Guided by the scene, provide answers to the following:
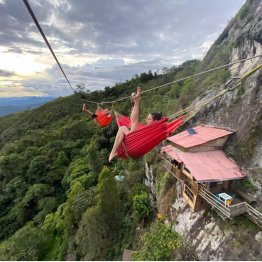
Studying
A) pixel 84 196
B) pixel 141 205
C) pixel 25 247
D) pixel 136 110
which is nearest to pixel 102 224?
pixel 141 205

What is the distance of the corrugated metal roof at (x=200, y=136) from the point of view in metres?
8.15

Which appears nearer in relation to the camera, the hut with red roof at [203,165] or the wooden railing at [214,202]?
the wooden railing at [214,202]

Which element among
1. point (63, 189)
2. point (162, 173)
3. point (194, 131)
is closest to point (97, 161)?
point (63, 189)

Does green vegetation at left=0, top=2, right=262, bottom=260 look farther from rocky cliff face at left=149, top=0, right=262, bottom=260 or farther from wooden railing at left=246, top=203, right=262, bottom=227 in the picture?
wooden railing at left=246, top=203, right=262, bottom=227

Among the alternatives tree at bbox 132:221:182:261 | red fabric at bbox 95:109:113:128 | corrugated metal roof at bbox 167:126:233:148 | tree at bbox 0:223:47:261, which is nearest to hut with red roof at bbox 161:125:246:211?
corrugated metal roof at bbox 167:126:233:148

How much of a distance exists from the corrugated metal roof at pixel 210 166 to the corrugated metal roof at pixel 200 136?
15.1 inches

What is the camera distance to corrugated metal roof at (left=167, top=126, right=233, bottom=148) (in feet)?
26.7

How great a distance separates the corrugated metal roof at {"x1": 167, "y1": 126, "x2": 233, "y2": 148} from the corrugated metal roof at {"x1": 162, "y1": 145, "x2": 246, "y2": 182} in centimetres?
38

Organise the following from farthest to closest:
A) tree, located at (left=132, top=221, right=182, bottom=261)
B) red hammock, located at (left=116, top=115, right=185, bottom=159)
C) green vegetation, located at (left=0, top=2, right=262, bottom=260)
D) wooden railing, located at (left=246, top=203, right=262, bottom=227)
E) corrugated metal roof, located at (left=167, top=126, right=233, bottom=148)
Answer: green vegetation, located at (left=0, top=2, right=262, bottom=260) < tree, located at (left=132, top=221, right=182, bottom=261) < corrugated metal roof, located at (left=167, top=126, right=233, bottom=148) < wooden railing, located at (left=246, top=203, right=262, bottom=227) < red hammock, located at (left=116, top=115, right=185, bottom=159)

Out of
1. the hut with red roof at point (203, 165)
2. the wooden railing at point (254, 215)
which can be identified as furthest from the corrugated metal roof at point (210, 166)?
the wooden railing at point (254, 215)

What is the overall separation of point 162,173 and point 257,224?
5568 millimetres

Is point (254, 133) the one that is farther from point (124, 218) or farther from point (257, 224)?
point (124, 218)

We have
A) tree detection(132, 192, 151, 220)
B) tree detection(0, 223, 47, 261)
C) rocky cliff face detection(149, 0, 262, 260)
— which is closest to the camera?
rocky cliff face detection(149, 0, 262, 260)

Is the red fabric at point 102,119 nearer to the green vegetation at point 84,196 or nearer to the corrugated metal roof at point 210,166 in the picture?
the green vegetation at point 84,196
